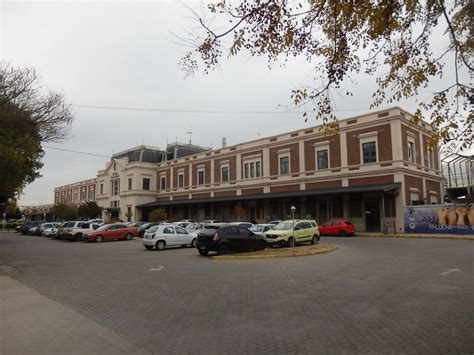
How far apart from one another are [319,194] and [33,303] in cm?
3309

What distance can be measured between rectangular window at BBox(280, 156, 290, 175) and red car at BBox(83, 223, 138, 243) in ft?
63.2

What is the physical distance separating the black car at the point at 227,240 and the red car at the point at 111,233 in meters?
16.9

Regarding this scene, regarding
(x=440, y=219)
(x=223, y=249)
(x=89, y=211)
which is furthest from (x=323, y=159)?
(x=89, y=211)

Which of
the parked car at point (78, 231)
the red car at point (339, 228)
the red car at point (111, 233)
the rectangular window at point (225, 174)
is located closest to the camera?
the red car at point (111, 233)

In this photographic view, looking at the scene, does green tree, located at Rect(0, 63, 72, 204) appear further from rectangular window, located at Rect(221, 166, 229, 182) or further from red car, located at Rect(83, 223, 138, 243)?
rectangular window, located at Rect(221, 166, 229, 182)

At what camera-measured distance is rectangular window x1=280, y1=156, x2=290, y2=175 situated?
47.4m

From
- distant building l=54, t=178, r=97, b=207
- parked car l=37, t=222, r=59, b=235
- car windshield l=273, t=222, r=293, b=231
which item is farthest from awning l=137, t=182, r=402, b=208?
distant building l=54, t=178, r=97, b=207

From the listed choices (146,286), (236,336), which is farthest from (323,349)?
(146,286)

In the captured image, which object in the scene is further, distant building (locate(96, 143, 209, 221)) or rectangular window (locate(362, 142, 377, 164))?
distant building (locate(96, 143, 209, 221))

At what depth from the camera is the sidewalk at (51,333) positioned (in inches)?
235

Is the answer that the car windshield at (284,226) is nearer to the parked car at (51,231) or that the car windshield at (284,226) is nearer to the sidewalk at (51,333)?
the sidewalk at (51,333)

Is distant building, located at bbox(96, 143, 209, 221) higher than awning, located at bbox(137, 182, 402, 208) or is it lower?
higher

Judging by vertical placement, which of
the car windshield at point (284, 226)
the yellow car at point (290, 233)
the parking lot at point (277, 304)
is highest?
the car windshield at point (284, 226)

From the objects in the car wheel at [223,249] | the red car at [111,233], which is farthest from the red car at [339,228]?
the car wheel at [223,249]
